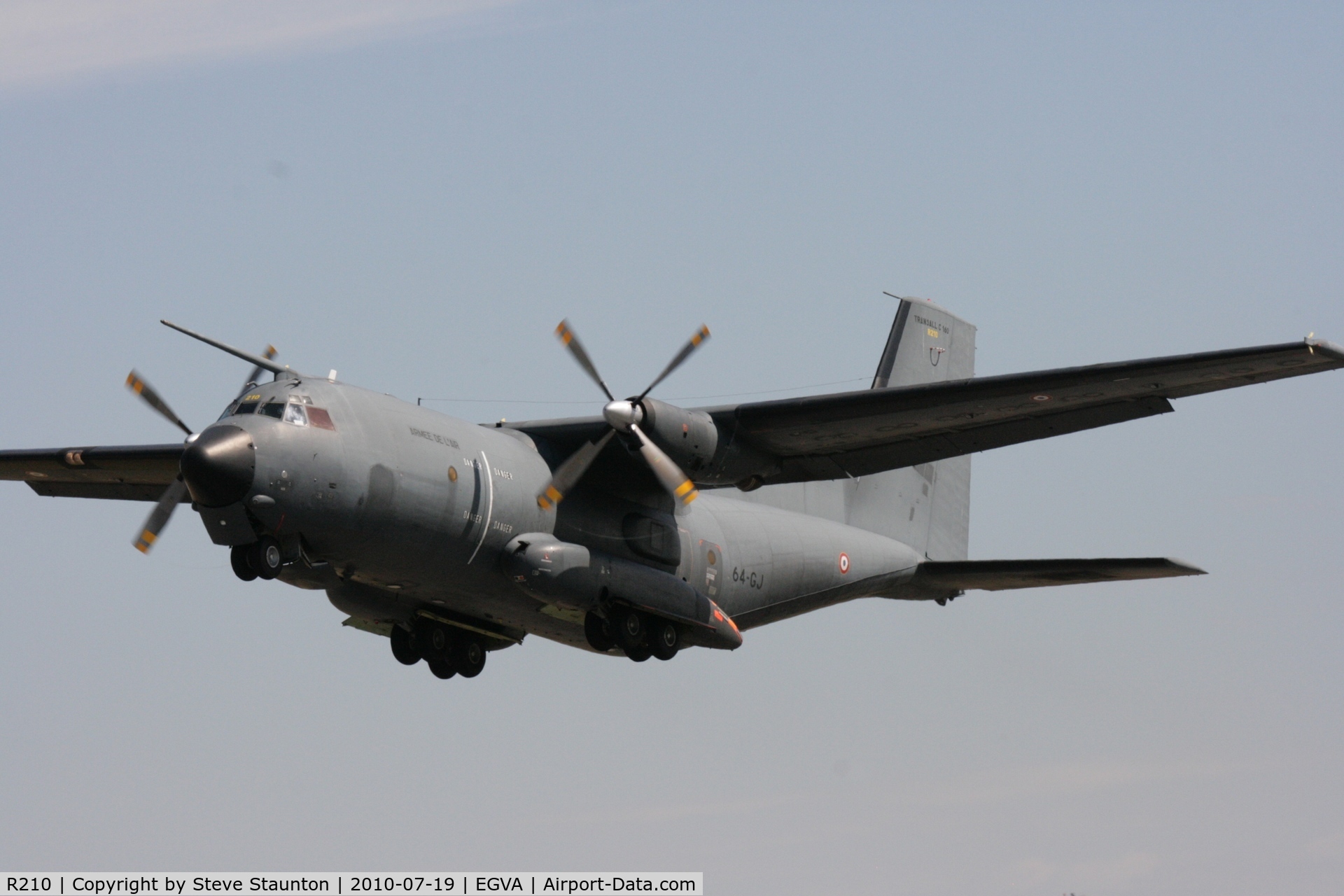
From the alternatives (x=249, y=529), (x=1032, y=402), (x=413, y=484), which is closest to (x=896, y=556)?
(x=1032, y=402)

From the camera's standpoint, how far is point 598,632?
72.0 ft

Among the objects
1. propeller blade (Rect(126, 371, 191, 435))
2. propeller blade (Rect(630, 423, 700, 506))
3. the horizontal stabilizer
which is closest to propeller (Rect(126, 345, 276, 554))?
propeller blade (Rect(126, 371, 191, 435))

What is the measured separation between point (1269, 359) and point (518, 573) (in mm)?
9262

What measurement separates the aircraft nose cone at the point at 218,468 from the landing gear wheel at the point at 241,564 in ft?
2.06

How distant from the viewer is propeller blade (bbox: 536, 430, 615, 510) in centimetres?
2122

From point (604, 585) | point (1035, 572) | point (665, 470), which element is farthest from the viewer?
point (1035, 572)

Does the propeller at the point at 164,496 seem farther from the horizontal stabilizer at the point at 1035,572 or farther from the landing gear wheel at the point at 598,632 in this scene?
the horizontal stabilizer at the point at 1035,572

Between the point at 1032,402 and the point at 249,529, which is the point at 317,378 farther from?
the point at 1032,402

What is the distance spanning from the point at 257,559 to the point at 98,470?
6622 millimetres

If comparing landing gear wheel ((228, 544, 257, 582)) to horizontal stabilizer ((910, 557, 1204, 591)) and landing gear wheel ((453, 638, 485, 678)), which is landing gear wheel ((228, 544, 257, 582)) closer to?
landing gear wheel ((453, 638, 485, 678))

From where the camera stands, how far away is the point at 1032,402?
21000 millimetres

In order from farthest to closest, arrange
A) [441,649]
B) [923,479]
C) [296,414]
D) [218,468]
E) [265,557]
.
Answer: [923,479]
[441,649]
[296,414]
[265,557]
[218,468]

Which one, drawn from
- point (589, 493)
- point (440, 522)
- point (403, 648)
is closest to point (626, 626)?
point (589, 493)

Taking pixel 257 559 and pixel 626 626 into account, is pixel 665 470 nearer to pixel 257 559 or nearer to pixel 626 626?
pixel 626 626
